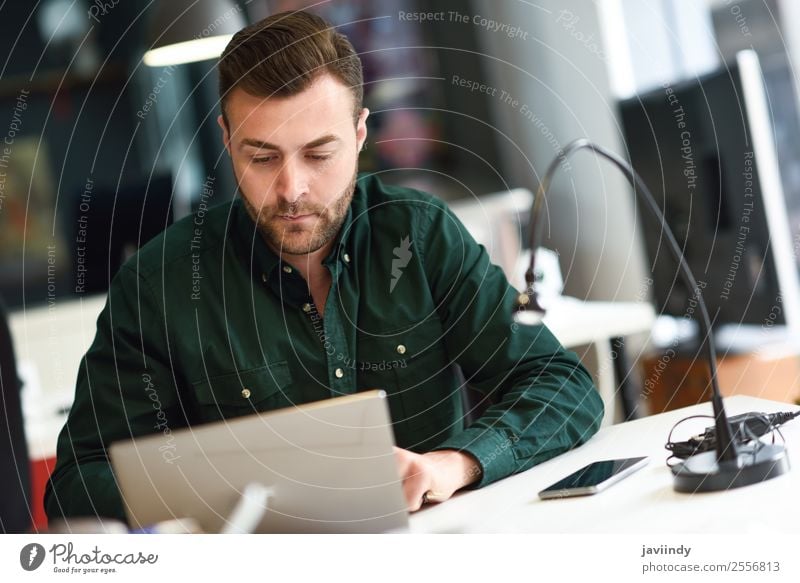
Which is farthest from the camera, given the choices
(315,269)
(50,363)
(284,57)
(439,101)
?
(50,363)

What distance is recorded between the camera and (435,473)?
0.93 meters

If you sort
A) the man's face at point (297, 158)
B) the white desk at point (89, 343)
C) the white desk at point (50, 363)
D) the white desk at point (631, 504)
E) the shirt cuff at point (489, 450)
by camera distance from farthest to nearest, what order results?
1. the white desk at point (50, 363)
2. the white desk at point (89, 343)
3. the man's face at point (297, 158)
4. the shirt cuff at point (489, 450)
5. the white desk at point (631, 504)

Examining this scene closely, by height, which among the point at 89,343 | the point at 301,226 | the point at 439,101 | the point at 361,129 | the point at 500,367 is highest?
the point at 439,101

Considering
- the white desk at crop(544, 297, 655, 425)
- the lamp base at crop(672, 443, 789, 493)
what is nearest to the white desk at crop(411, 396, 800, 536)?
the lamp base at crop(672, 443, 789, 493)

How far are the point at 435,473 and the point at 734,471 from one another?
28 centimetres

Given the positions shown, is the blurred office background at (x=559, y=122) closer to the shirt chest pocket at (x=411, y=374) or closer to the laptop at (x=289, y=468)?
the shirt chest pocket at (x=411, y=374)

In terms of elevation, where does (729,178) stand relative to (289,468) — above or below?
above

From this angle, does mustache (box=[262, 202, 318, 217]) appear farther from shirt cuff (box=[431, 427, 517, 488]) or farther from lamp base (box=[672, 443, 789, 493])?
lamp base (box=[672, 443, 789, 493])

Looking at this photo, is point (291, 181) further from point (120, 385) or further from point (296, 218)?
point (120, 385)

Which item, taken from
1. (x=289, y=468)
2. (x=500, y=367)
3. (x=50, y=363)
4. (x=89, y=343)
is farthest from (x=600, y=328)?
(x=50, y=363)

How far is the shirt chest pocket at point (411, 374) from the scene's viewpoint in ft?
3.83

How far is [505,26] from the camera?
1.25 meters

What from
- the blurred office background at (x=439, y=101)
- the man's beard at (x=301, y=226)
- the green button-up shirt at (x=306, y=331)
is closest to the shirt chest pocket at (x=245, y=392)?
the green button-up shirt at (x=306, y=331)

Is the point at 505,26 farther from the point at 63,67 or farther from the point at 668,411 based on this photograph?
the point at 63,67
